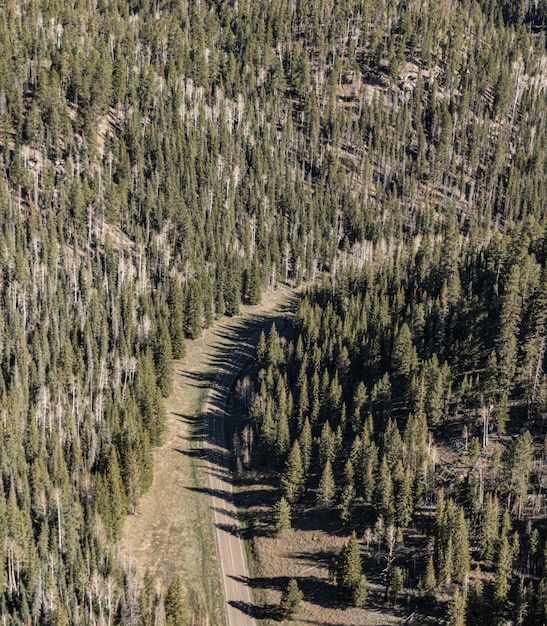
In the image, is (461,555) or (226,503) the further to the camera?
(226,503)

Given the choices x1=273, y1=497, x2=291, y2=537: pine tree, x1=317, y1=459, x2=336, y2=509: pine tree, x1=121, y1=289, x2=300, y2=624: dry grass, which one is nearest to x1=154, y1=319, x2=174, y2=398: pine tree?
x1=121, y1=289, x2=300, y2=624: dry grass

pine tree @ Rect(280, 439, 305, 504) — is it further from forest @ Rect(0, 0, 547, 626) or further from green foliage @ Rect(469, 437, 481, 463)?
green foliage @ Rect(469, 437, 481, 463)

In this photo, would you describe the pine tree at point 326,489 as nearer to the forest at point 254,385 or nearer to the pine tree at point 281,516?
the forest at point 254,385

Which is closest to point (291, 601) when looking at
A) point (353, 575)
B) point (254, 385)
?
point (353, 575)

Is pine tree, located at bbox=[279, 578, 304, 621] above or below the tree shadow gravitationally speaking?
above

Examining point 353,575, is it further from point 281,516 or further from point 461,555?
point 281,516

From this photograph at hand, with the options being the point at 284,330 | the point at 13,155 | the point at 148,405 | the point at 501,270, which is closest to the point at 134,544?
the point at 148,405

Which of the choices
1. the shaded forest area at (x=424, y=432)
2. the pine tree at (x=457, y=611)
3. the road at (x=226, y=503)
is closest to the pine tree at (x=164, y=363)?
the road at (x=226, y=503)

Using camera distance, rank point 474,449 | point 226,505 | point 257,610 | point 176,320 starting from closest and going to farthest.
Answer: point 257,610
point 474,449
point 226,505
point 176,320
